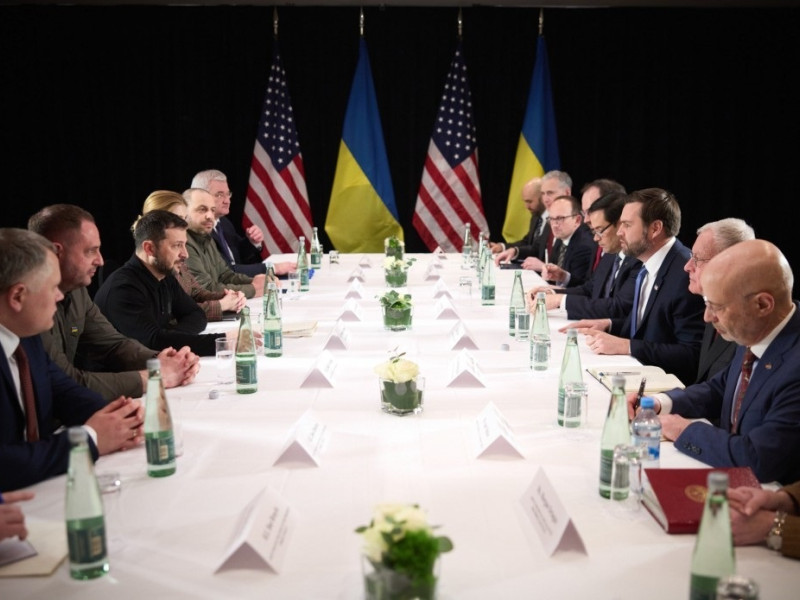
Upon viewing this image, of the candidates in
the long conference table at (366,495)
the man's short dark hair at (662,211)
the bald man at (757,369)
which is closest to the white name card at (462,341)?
the long conference table at (366,495)

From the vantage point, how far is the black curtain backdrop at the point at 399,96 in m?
8.57

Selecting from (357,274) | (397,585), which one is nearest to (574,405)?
(397,585)

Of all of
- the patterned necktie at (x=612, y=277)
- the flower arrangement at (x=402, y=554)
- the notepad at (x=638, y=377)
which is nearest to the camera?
the flower arrangement at (x=402, y=554)

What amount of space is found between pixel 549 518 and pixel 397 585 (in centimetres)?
54

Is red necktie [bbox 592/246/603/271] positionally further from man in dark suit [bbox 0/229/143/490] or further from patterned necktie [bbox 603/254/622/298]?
man in dark suit [bbox 0/229/143/490]

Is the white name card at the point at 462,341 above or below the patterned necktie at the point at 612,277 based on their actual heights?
below

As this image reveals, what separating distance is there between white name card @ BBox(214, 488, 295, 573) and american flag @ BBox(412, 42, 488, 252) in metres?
7.00

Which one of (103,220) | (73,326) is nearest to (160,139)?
(103,220)

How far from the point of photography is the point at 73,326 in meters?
3.31

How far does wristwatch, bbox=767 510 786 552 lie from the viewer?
170 centimetres

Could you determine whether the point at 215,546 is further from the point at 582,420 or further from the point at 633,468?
the point at 582,420

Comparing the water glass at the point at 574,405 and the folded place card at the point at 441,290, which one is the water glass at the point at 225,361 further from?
the folded place card at the point at 441,290

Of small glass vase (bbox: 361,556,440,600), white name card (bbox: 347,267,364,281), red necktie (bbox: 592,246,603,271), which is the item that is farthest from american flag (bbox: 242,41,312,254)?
small glass vase (bbox: 361,556,440,600)

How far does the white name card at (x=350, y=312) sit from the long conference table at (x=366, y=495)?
821mm
